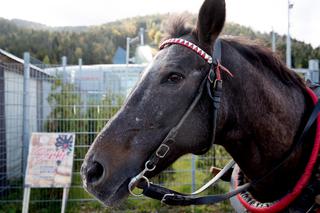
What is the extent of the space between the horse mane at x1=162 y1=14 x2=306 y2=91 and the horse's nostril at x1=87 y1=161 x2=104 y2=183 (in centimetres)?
83

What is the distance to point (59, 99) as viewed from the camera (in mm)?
6105

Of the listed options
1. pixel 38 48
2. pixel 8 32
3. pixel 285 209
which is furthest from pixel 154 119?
pixel 8 32

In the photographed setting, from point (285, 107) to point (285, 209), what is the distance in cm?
56

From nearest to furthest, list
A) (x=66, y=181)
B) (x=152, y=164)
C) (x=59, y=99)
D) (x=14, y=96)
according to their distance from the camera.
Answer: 1. (x=152, y=164)
2. (x=66, y=181)
3. (x=59, y=99)
4. (x=14, y=96)

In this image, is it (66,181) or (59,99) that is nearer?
(66,181)

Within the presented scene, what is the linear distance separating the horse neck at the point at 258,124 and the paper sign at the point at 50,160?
399 centimetres

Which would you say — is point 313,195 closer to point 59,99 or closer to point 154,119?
point 154,119

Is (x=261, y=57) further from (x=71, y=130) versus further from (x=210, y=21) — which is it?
(x=71, y=130)

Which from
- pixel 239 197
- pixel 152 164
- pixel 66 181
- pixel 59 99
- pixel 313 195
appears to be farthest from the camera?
pixel 59 99

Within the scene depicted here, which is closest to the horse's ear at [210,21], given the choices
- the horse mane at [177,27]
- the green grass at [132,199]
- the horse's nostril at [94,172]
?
the horse mane at [177,27]

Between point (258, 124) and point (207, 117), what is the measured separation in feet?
1.03

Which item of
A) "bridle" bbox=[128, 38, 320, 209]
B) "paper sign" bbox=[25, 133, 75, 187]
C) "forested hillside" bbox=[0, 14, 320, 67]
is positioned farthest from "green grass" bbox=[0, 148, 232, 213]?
"forested hillside" bbox=[0, 14, 320, 67]

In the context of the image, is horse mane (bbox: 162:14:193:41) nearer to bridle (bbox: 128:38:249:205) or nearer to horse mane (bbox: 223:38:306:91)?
bridle (bbox: 128:38:249:205)

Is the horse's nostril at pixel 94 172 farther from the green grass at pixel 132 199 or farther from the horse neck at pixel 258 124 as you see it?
the green grass at pixel 132 199
